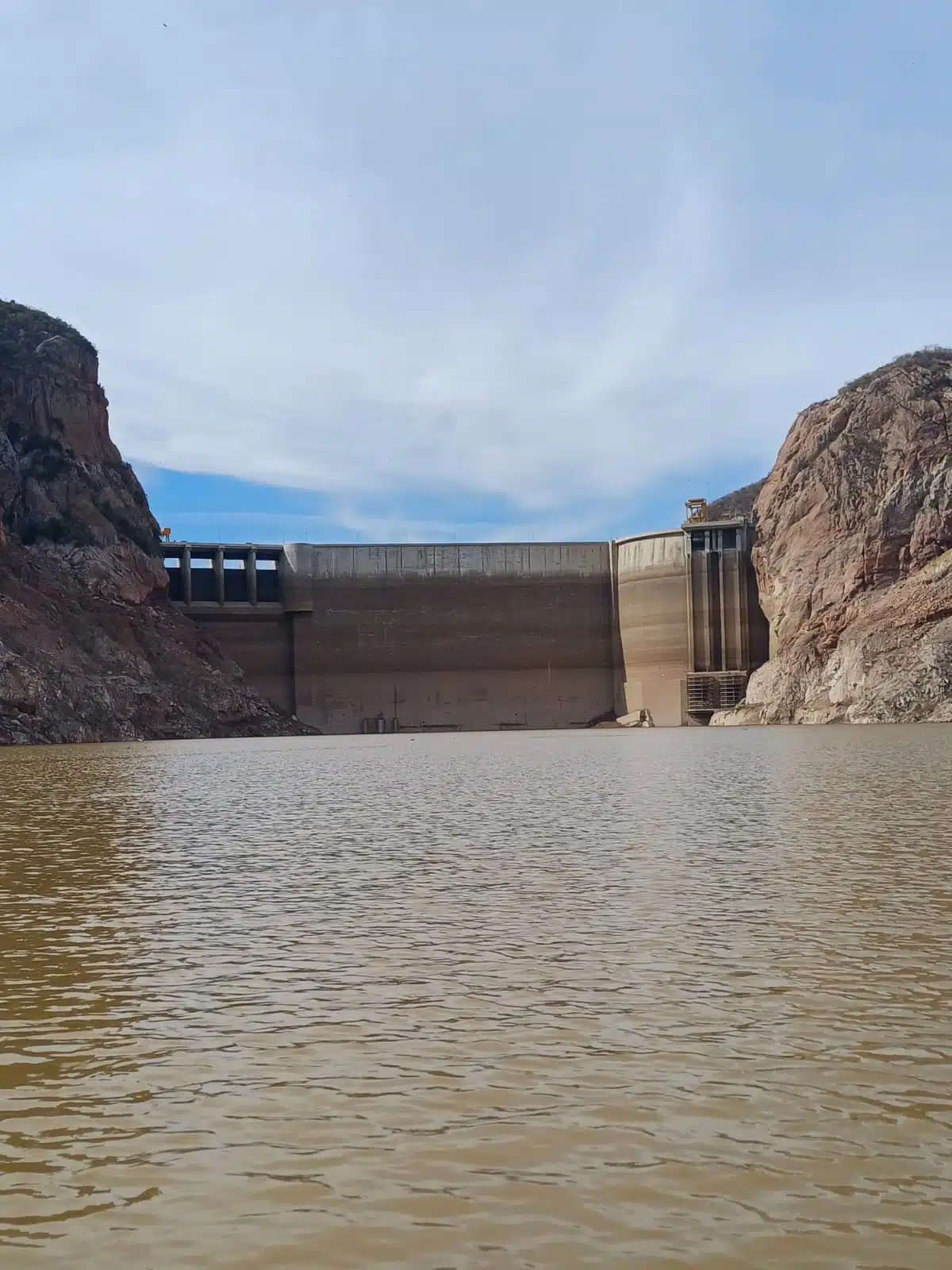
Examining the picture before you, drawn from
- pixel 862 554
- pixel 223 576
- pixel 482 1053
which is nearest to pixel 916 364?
pixel 862 554

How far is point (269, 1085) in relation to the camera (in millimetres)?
5855

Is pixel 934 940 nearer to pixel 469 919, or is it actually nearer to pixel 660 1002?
pixel 660 1002

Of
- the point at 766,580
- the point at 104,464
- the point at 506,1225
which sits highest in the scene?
the point at 104,464

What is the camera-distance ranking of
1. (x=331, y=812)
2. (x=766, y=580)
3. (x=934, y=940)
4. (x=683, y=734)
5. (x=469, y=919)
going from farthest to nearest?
(x=766, y=580) < (x=683, y=734) < (x=331, y=812) < (x=469, y=919) < (x=934, y=940)

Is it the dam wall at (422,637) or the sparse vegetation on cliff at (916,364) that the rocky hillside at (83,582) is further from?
the sparse vegetation on cliff at (916,364)

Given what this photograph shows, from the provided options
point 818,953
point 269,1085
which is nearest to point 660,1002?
point 818,953

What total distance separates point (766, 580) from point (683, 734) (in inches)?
777

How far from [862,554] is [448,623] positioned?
25.6 meters

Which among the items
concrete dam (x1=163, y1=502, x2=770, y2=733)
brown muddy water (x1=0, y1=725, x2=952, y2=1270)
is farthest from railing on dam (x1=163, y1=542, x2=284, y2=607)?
brown muddy water (x1=0, y1=725, x2=952, y2=1270)

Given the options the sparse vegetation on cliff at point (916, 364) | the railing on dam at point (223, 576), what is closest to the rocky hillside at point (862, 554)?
the sparse vegetation on cliff at point (916, 364)

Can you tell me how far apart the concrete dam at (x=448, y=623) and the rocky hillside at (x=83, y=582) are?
4.97m

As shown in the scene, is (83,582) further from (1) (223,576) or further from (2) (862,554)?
(2) (862,554)

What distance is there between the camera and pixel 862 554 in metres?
70.2

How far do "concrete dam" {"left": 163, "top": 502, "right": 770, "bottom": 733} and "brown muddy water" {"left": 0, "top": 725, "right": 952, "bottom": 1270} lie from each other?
65408mm
